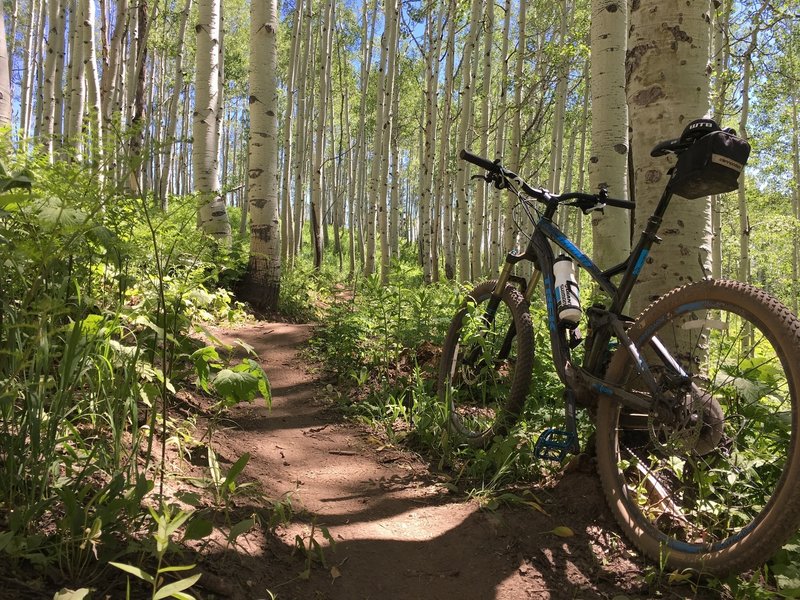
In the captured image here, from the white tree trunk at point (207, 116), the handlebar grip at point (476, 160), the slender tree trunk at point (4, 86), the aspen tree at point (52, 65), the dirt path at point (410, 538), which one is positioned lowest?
the dirt path at point (410, 538)

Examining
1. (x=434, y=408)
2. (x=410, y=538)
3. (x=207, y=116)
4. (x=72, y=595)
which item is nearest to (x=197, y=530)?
(x=72, y=595)

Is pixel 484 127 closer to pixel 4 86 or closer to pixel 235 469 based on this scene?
pixel 4 86

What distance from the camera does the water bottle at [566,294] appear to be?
2.53 meters

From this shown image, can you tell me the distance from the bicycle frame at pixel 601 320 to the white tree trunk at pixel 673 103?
19 cm

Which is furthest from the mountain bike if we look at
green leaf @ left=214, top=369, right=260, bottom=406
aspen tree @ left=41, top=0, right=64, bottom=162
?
aspen tree @ left=41, top=0, right=64, bottom=162

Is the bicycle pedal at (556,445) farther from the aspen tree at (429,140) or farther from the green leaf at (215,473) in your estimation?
the aspen tree at (429,140)

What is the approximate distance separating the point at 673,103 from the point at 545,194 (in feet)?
2.43

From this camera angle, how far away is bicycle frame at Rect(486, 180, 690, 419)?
6.72ft

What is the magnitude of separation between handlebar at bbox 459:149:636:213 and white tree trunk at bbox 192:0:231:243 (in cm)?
471

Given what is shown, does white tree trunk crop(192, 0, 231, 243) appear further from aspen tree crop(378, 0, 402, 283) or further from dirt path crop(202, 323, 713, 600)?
dirt path crop(202, 323, 713, 600)

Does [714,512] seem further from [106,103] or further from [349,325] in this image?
[106,103]

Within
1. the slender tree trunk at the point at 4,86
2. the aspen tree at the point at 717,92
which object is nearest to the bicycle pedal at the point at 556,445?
the slender tree trunk at the point at 4,86

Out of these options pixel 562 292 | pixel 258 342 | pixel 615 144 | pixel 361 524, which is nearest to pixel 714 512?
pixel 562 292

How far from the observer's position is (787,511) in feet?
5.04
